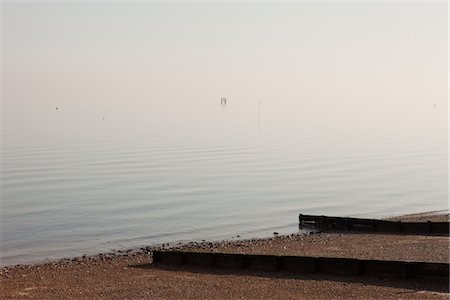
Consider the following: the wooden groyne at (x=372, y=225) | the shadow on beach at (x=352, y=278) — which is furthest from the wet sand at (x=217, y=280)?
the wooden groyne at (x=372, y=225)

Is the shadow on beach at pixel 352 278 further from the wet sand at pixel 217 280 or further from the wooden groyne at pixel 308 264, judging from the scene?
the wooden groyne at pixel 308 264

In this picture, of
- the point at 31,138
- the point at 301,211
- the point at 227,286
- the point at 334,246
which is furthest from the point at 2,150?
the point at 227,286

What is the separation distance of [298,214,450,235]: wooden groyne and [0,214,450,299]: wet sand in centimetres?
139

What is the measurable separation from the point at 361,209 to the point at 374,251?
17992 millimetres

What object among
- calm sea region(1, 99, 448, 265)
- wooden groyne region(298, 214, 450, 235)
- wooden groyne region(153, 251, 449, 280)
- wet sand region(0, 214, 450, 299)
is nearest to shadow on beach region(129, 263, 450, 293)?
wet sand region(0, 214, 450, 299)

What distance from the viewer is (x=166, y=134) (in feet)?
408

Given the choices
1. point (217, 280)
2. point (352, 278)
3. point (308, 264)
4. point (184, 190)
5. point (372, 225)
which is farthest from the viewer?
point (184, 190)

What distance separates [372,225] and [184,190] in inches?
840

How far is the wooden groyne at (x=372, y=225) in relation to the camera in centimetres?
3506

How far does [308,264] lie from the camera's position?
2492 centimetres

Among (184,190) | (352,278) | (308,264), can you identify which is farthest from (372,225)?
(184,190)

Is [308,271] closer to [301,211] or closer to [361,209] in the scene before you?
[301,211]

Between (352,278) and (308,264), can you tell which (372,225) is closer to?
(308,264)

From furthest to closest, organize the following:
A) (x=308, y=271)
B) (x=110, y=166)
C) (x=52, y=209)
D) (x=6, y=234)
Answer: (x=110, y=166), (x=52, y=209), (x=6, y=234), (x=308, y=271)
